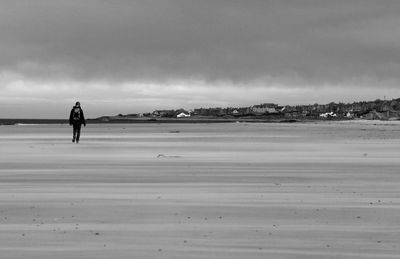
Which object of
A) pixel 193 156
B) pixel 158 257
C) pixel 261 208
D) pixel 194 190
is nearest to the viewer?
pixel 158 257

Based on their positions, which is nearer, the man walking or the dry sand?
the dry sand

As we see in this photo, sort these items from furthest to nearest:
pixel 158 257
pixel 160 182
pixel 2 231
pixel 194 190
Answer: pixel 160 182, pixel 194 190, pixel 2 231, pixel 158 257

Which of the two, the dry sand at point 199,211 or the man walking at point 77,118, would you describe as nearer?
the dry sand at point 199,211

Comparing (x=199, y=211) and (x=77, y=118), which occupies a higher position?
(x=77, y=118)

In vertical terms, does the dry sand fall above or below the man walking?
below

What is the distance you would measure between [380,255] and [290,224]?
75.2 inches

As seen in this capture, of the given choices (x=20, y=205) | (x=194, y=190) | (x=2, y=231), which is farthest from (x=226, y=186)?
(x=2, y=231)

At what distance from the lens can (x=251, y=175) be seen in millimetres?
15805

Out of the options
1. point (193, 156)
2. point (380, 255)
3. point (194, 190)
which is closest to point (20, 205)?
point (194, 190)

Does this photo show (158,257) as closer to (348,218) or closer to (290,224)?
(290,224)

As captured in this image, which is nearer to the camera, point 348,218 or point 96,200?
point 348,218

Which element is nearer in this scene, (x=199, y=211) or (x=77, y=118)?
(x=199, y=211)

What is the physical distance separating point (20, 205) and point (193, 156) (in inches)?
473

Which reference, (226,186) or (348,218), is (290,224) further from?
(226,186)
